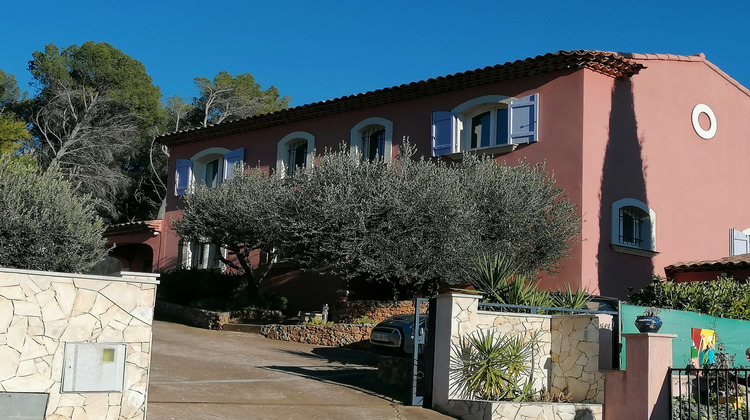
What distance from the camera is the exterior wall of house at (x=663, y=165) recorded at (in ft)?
64.1

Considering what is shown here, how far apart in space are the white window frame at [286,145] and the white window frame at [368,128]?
5.62 ft

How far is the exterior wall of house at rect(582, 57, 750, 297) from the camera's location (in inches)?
770

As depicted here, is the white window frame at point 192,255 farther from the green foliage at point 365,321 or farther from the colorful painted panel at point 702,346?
the colorful painted panel at point 702,346

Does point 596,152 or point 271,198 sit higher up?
point 596,152

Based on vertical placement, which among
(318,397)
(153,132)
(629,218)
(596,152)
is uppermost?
(153,132)

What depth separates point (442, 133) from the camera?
21.7 metres

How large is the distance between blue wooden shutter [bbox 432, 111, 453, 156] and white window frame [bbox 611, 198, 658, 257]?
4.59 metres

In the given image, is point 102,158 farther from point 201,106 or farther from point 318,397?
point 318,397

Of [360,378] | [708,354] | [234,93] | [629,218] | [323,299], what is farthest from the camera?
[234,93]

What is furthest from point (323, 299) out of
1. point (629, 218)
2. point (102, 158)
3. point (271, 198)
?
point (102, 158)

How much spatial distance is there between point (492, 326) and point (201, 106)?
33.9 metres

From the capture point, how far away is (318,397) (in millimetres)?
11250

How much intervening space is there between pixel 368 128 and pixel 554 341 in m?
13.0

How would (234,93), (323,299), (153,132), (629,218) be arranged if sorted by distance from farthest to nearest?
(234,93)
(153,132)
(323,299)
(629,218)
